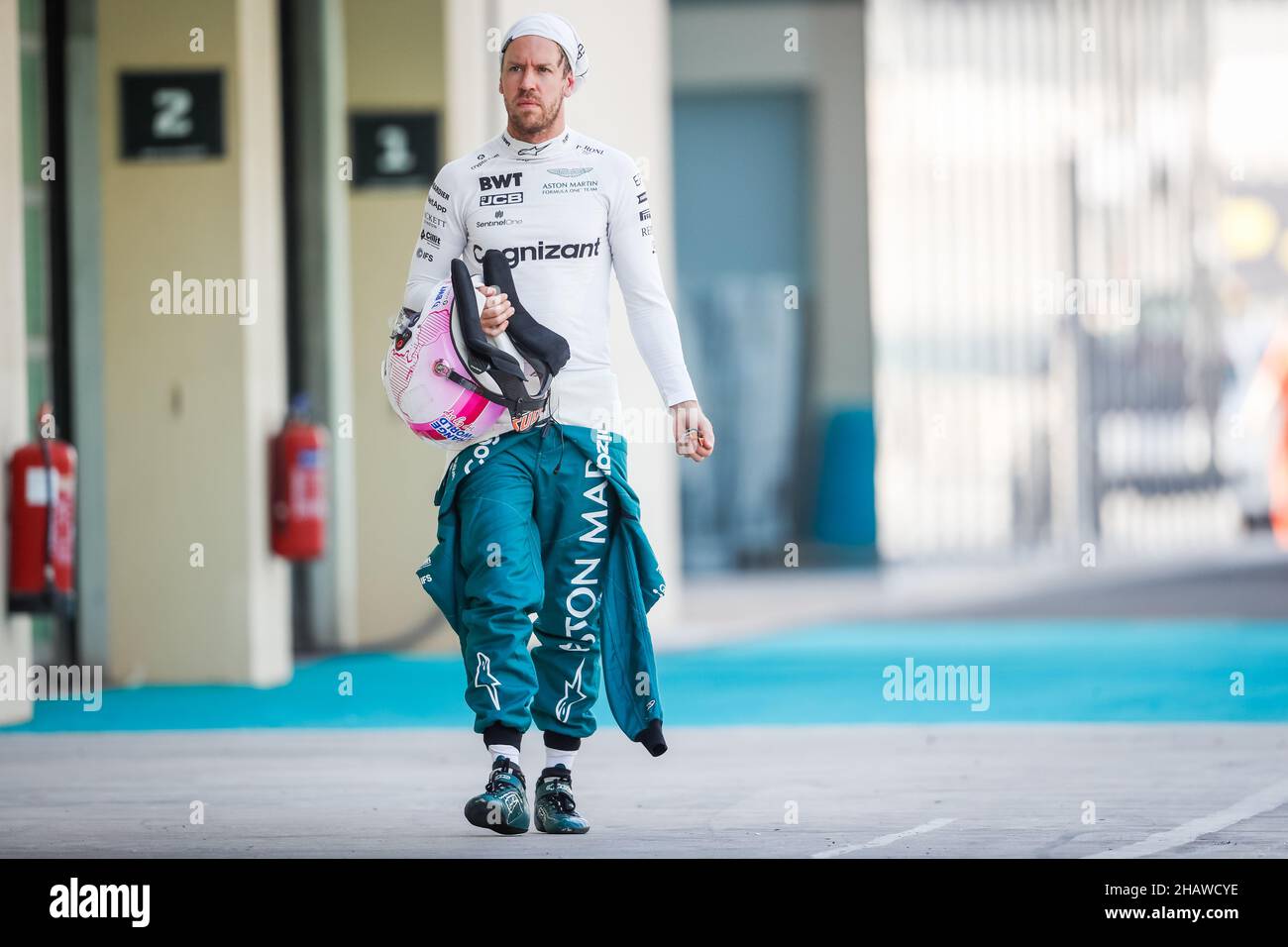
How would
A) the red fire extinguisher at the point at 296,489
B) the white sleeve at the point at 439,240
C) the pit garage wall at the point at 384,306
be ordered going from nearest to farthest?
the white sleeve at the point at 439,240, the red fire extinguisher at the point at 296,489, the pit garage wall at the point at 384,306

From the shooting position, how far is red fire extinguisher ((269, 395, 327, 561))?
847 centimetres

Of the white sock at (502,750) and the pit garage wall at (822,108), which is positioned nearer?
the white sock at (502,750)

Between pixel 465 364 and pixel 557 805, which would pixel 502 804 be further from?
pixel 465 364

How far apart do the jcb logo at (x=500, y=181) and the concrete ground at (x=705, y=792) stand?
1.35m

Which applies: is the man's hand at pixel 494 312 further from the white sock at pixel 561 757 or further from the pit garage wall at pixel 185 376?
the pit garage wall at pixel 185 376

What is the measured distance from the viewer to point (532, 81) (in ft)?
14.3

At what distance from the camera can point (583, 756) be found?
5.97 meters

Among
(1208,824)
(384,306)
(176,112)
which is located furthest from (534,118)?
(384,306)

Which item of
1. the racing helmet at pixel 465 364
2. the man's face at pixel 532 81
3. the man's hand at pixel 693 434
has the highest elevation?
the man's face at pixel 532 81

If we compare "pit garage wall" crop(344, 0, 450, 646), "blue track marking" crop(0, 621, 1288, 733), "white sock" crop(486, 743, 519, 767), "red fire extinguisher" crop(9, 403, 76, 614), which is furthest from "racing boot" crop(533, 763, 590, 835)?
"pit garage wall" crop(344, 0, 450, 646)

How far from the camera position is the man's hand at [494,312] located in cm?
429

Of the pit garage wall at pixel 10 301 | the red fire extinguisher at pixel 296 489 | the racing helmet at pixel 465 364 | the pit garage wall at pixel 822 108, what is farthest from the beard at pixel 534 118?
the pit garage wall at pixel 822 108

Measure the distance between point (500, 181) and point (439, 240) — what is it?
7.2 inches
